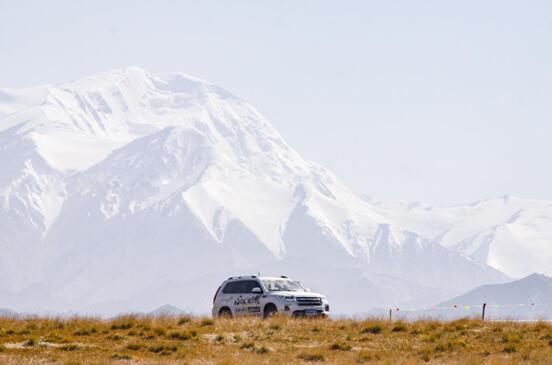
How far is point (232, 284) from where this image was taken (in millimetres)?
40344

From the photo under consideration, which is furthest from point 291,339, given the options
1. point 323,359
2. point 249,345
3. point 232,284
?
point 232,284

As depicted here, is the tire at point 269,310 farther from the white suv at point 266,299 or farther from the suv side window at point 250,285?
the suv side window at point 250,285

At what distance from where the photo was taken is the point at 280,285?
39375 mm

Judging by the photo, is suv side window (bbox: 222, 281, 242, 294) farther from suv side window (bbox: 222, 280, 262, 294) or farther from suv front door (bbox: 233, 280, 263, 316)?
suv front door (bbox: 233, 280, 263, 316)

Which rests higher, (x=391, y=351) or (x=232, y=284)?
(x=232, y=284)

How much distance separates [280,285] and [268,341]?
34.3ft

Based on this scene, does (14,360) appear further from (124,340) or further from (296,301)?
(296,301)

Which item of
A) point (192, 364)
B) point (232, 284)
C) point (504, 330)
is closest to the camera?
point (192, 364)

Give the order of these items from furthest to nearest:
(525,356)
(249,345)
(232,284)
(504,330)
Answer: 1. (232,284)
2. (504,330)
3. (249,345)
4. (525,356)

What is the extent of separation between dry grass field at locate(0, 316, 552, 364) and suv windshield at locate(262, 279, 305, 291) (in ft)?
14.9

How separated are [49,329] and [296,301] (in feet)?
32.0

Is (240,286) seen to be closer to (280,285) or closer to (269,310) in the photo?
(280,285)

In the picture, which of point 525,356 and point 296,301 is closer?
point 525,356

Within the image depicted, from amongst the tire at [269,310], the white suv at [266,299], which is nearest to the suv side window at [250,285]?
the white suv at [266,299]
